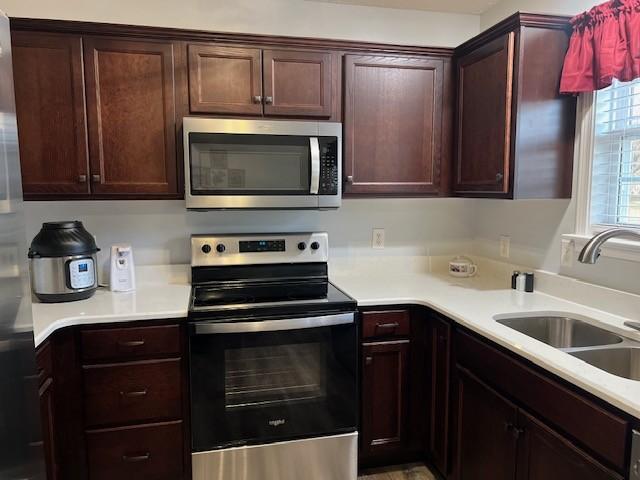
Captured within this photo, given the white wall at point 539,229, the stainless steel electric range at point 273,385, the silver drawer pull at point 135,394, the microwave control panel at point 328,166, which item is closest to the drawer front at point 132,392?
the silver drawer pull at point 135,394

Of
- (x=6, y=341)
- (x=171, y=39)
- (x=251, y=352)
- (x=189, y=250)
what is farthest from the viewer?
(x=189, y=250)

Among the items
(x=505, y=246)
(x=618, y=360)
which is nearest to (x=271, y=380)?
(x=618, y=360)

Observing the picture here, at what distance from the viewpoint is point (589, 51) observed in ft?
6.04

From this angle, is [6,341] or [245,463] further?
[245,463]

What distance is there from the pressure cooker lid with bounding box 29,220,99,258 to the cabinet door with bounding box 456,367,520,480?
1.78 meters

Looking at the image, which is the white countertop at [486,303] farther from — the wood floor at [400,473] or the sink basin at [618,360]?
the wood floor at [400,473]

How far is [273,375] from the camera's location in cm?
204

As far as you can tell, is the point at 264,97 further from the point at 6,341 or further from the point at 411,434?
the point at 411,434

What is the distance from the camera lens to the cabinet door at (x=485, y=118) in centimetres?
199

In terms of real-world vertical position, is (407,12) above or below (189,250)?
above

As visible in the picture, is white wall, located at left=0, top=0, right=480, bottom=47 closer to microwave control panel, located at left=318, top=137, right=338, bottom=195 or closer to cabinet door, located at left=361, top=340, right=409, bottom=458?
microwave control panel, located at left=318, top=137, right=338, bottom=195

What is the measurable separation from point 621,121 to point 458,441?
150 centimetres

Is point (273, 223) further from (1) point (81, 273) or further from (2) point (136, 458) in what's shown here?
(2) point (136, 458)

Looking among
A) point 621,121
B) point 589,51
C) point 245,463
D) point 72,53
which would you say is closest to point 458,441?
point 245,463
